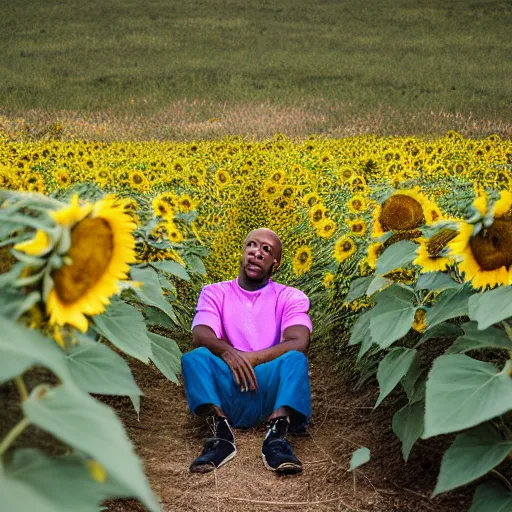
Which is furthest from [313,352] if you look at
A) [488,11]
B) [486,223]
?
[488,11]

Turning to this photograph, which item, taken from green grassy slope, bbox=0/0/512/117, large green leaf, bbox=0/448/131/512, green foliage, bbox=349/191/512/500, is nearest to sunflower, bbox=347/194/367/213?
green foliage, bbox=349/191/512/500

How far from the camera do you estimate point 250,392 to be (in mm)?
2939

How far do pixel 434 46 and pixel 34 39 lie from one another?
547 cm

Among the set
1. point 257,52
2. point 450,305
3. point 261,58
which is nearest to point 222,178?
point 450,305

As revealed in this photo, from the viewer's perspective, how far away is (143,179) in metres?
4.29

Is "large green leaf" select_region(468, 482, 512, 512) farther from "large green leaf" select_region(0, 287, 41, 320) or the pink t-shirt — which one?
"large green leaf" select_region(0, 287, 41, 320)

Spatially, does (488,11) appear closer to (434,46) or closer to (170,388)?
(434,46)

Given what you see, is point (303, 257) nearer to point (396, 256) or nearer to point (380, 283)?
point (380, 283)

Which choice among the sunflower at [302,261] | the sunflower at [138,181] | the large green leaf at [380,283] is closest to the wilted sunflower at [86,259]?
the large green leaf at [380,283]

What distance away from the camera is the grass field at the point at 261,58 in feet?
32.0

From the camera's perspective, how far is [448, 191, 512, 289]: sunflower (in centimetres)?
177

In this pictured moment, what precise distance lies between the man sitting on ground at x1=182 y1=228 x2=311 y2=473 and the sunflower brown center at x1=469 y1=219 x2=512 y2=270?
1102mm

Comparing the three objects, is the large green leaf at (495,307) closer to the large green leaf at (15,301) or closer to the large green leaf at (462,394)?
the large green leaf at (462,394)

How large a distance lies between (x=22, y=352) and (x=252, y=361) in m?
2.24
